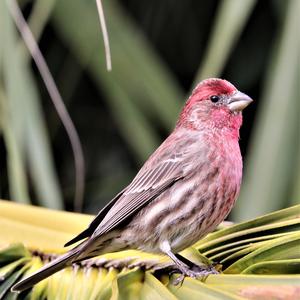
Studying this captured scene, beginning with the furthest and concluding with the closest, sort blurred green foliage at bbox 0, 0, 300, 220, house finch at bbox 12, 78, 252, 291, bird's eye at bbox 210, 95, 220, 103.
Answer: bird's eye at bbox 210, 95, 220, 103, blurred green foliage at bbox 0, 0, 300, 220, house finch at bbox 12, 78, 252, 291

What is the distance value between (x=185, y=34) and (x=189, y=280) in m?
2.42

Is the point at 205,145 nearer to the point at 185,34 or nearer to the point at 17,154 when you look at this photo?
the point at 17,154

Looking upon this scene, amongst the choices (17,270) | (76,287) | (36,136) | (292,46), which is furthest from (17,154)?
(292,46)

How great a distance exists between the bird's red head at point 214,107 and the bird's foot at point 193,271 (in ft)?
2.74

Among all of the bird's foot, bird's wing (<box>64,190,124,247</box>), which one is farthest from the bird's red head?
the bird's foot

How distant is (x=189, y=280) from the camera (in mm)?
2203

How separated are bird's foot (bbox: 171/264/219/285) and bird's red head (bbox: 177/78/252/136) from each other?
0.83 meters

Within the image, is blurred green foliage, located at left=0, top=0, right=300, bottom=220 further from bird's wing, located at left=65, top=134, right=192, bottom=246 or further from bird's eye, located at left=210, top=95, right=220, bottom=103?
bird's wing, located at left=65, top=134, right=192, bottom=246

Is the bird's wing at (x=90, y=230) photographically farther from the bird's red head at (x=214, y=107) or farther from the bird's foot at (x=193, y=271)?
the bird's red head at (x=214, y=107)

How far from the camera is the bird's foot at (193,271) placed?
2.31 metres

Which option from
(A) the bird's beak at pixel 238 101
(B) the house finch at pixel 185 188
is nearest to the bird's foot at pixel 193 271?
(B) the house finch at pixel 185 188

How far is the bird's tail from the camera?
2484 millimetres

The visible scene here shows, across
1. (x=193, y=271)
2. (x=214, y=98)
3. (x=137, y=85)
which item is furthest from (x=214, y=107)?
(x=193, y=271)

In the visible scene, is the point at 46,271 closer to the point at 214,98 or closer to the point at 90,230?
the point at 90,230
